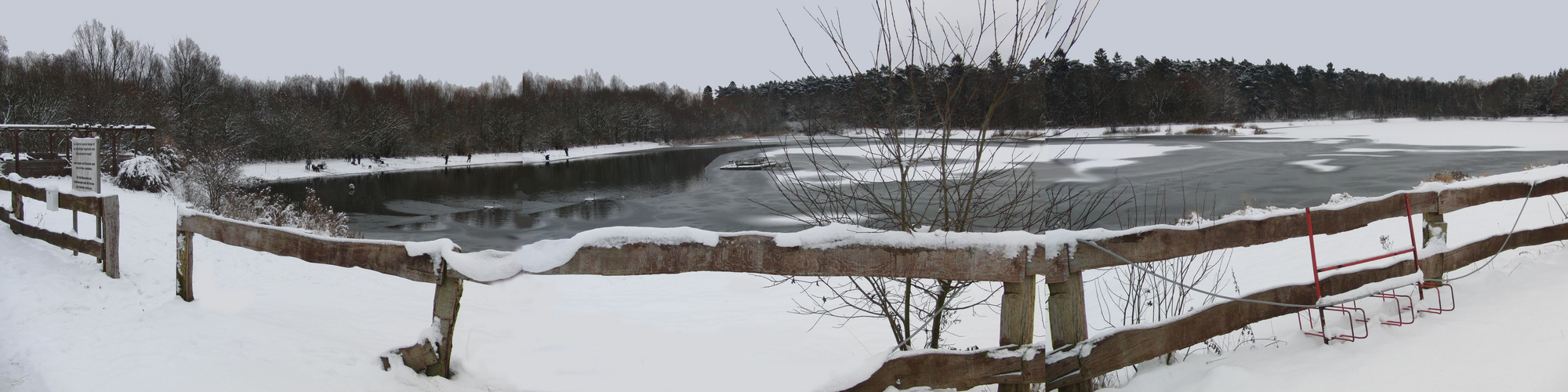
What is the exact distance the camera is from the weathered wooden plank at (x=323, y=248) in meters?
3.54

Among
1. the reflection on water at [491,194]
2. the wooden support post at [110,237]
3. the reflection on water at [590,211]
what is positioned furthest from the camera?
the reflection on water at [590,211]

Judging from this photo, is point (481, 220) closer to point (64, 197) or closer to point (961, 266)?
point (64, 197)

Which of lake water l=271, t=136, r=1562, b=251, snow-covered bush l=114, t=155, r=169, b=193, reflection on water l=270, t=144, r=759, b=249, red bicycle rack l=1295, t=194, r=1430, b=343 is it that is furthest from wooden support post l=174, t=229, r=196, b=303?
snow-covered bush l=114, t=155, r=169, b=193

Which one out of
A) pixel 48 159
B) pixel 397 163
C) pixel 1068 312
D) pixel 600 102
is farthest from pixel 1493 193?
pixel 600 102

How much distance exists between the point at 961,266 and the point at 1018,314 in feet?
0.91

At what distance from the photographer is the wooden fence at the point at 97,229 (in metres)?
6.64

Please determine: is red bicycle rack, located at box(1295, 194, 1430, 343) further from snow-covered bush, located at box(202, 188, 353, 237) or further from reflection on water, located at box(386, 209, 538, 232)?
reflection on water, located at box(386, 209, 538, 232)

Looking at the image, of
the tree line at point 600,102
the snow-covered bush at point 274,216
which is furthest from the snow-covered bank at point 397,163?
the snow-covered bush at point 274,216

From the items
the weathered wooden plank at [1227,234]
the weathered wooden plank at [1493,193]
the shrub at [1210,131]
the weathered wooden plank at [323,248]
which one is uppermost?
the shrub at [1210,131]

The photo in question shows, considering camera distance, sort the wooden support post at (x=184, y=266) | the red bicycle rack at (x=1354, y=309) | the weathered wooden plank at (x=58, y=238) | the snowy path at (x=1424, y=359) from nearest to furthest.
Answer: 1. the snowy path at (x=1424, y=359)
2. the red bicycle rack at (x=1354, y=309)
3. the wooden support post at (x=184, y=266)
4. the weathered wooden plank at (x=58, y=238)

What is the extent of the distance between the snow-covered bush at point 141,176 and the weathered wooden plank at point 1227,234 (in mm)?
26936

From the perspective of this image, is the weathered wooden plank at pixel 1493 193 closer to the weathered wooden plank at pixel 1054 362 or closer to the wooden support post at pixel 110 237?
the weathered wooden plank at pixel 1054 362

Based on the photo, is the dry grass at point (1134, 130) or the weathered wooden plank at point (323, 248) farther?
the dry grass at point (1134, 130)

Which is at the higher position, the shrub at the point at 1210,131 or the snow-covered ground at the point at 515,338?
the shrub at the point at 1210,131
